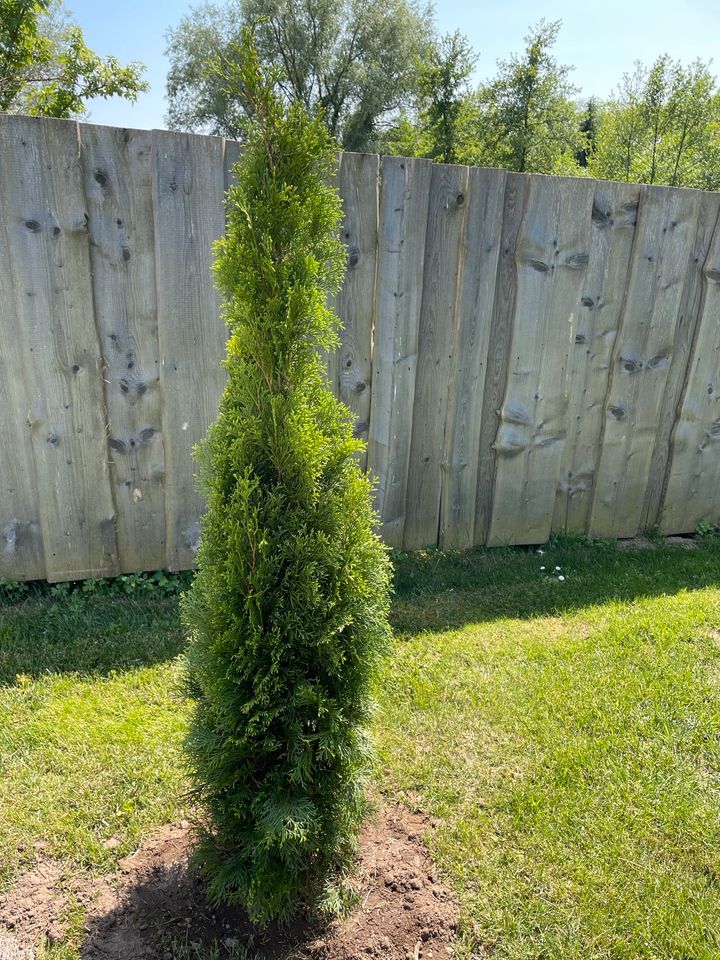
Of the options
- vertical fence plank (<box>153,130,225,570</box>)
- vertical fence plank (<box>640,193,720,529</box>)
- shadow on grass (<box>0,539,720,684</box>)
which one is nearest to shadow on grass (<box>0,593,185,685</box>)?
shadow on grass (<box>0,539,720,684</box>)

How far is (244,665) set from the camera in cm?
185

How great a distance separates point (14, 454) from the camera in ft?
11.9

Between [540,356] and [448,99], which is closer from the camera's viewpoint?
[540,356]

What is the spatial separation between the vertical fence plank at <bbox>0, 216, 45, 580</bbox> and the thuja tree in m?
2.05

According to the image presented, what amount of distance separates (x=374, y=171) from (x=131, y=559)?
266 centimetres

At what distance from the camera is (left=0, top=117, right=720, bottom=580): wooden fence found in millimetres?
3443

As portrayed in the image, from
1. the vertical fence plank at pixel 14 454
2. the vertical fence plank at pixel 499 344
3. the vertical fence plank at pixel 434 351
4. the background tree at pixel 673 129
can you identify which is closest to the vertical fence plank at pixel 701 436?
the vertical fence plank at pixel 499 344

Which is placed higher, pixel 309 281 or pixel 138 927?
pixel 309 281

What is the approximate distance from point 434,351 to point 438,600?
1.55 metres

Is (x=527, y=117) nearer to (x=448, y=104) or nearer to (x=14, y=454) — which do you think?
(x=448, y=104)

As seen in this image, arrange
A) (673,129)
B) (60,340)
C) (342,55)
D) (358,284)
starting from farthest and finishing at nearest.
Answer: (342,55) → (673,129) → (358,284) → (60,340)

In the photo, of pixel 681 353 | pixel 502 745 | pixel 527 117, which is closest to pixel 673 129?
pixel 527 117

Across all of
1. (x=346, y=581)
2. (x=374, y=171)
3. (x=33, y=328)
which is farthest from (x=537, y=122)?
(x=346, y=581)

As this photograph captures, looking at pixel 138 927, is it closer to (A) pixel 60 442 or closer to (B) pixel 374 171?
(A) pixel 60 442
